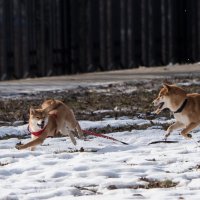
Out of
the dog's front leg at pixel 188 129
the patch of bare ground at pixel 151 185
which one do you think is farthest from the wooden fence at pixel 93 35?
the patch of bare ground at pixel 151 185

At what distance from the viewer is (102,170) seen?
7.05 meters

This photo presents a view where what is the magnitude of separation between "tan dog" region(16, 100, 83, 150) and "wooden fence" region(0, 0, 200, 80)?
12.8m

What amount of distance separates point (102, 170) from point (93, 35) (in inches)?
728

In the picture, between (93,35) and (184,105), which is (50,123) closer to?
(184,105)

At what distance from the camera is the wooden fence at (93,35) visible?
22.3 meters

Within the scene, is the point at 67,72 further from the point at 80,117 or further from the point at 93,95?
the point at 80,117

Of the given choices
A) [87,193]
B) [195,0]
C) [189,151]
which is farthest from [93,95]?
[195,0]

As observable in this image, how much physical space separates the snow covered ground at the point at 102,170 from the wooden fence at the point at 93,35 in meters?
13.1

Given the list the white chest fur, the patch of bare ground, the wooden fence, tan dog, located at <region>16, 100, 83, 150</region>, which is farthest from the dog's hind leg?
the wooden fence

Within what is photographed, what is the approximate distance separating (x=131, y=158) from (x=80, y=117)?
14.0 feet

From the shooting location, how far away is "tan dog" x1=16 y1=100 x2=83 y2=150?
8492 millimetres

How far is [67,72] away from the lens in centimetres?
2414

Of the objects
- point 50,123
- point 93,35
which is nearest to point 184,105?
point 50,123

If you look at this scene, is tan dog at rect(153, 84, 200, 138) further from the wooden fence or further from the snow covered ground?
the wooden fence
